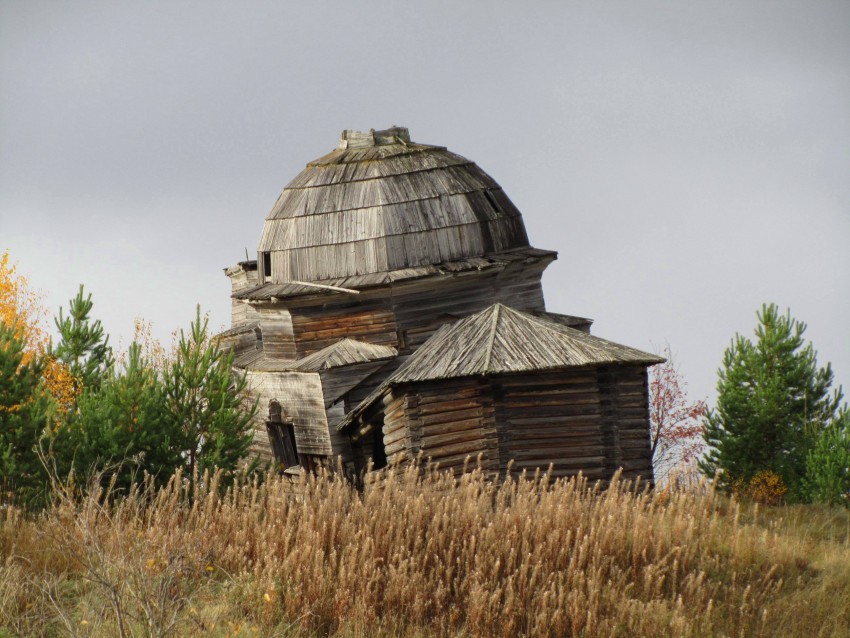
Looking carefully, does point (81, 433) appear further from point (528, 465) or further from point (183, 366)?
point (528, 465)

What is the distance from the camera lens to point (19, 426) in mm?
17812

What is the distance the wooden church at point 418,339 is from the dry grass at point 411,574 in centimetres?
645

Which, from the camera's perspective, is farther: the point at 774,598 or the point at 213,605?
the point at 774,598

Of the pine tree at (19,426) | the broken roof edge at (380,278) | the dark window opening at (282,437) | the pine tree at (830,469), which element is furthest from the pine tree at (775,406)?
the pine tree at (19,426)

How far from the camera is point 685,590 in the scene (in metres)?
12.6

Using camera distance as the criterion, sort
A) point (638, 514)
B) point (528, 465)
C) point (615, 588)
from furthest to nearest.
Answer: point (528, 465), point (638, 514), point (615, 588)

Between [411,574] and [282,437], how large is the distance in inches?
520

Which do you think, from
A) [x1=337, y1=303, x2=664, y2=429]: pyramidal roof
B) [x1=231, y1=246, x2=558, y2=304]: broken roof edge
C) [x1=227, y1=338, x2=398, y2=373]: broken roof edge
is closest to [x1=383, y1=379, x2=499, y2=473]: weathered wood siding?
[x1=337, y1=303, x2=664, y2=429]: pyramidal roof

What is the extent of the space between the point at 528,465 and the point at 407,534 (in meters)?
8.52

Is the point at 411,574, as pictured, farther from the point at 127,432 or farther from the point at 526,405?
the point at 526,405

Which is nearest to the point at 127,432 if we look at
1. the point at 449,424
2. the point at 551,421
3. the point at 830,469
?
the point at 449,424

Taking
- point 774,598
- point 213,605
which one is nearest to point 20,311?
point 213,605

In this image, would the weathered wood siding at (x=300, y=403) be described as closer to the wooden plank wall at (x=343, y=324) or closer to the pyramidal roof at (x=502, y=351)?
the wooden plank wall at (x=343, y=324)

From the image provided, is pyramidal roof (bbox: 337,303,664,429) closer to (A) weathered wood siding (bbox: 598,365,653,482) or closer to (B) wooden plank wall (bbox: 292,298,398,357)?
(A) weathered wood siding (bbox: 598,365,653,482)
